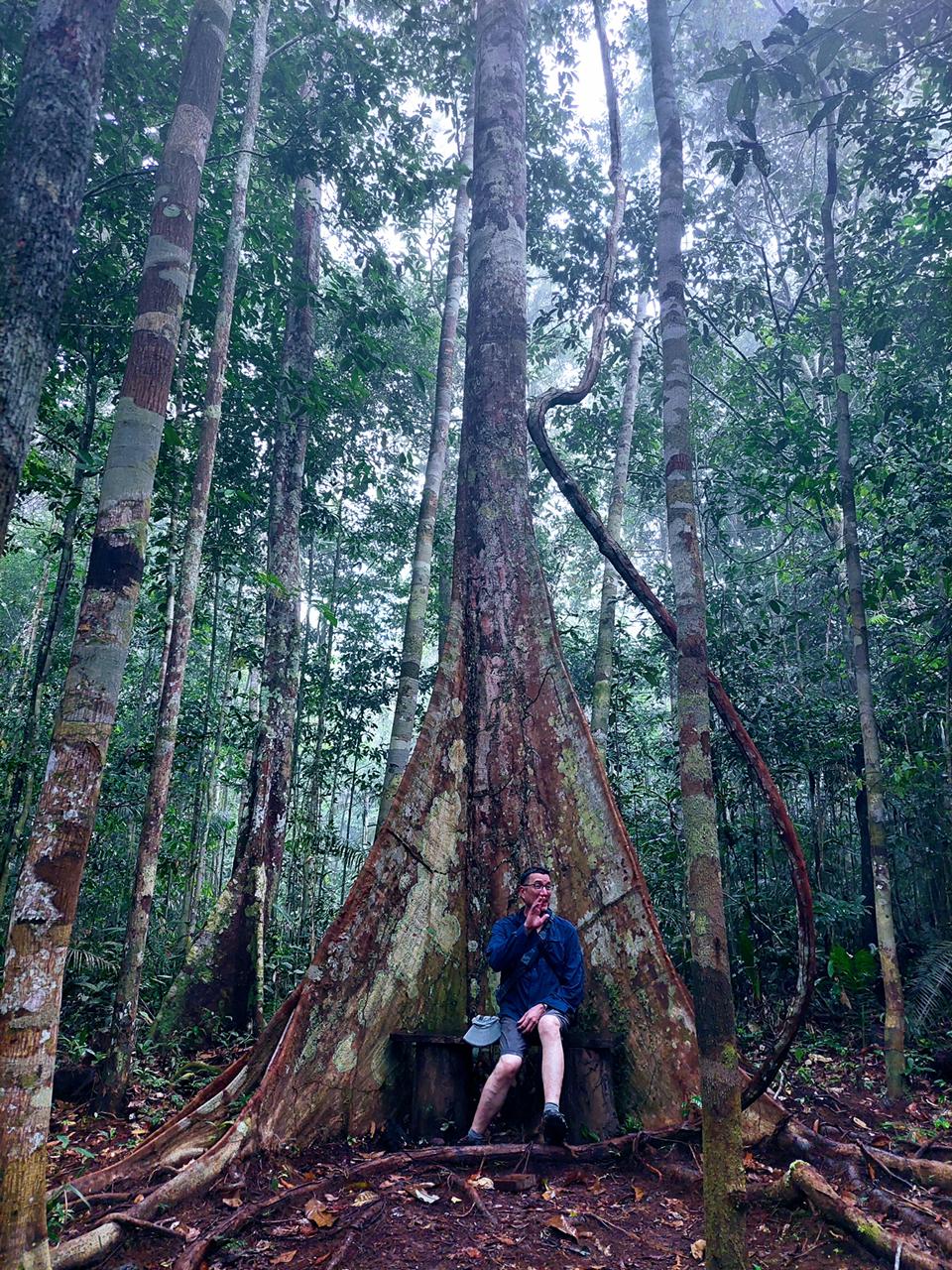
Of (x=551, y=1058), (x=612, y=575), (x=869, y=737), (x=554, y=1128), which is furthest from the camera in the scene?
(x=612, y=575)

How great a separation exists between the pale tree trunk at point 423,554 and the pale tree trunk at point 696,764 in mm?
5070

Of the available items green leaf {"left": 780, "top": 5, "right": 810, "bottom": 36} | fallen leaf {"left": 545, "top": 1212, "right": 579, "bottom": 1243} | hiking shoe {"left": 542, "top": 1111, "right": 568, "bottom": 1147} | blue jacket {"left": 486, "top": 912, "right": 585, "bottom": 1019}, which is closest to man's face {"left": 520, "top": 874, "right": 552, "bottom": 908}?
blue jacket {"left": 486, "top": 912, "right": 585, "bottom": 1019}

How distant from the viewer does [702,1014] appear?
102 inches

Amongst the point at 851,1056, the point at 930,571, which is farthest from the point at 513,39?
the point at 851,1056

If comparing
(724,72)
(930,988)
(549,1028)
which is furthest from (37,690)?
(930,988)

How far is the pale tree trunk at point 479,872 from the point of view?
4332 mm

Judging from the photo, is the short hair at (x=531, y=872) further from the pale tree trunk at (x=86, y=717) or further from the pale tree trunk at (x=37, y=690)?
the pale tree trunk at (x=37, y=690)

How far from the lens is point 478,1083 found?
15.5ft

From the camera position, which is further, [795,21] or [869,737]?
[869,737]

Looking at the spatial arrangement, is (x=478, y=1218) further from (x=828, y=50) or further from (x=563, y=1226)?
(x=828, y=50)

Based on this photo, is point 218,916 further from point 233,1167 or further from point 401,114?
point 401,114

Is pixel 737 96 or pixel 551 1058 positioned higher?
pixel 737 96

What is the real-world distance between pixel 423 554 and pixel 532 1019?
224 inches

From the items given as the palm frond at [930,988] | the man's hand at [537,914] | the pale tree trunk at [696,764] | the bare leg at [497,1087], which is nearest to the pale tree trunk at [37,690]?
the man's hand at [537,914]
